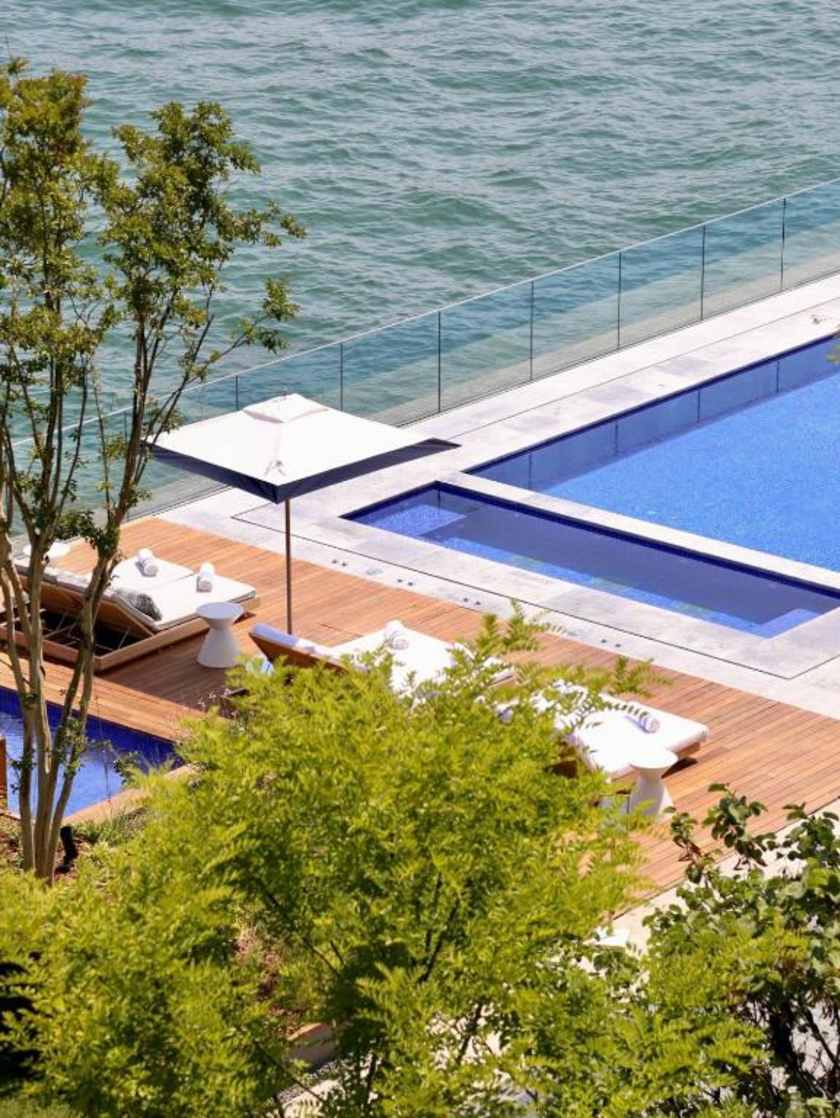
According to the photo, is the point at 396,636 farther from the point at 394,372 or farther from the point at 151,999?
the point at 151,999

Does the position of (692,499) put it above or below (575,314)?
below

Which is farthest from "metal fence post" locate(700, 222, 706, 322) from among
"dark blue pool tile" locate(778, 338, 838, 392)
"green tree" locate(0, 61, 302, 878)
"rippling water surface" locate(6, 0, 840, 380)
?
"green tree" locate(0, 61, 302, 878)

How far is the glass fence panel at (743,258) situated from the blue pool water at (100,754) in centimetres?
1296

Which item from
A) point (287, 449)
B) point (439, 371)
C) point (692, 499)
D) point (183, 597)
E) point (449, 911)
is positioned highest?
point (449, 911)

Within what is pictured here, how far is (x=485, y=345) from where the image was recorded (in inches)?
1009

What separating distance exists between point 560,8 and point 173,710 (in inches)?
1673

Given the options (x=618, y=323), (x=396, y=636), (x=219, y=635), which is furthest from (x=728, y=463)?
(x=396, y=636)

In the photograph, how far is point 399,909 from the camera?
8211 millimetres

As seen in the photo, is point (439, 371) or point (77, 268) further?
point (439, 371)

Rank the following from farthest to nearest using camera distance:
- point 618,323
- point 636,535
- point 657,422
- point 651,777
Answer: point 618,323 → point 657,422 → point 636,535 → point 651,777

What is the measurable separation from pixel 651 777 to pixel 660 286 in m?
13.0

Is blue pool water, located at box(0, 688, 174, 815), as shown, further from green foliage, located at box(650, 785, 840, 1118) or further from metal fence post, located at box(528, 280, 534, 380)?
metal fence post, located at box(528, 280, 534, 380)

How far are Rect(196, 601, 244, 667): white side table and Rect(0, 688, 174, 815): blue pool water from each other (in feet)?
4.44

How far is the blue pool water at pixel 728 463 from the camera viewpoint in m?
23.0
